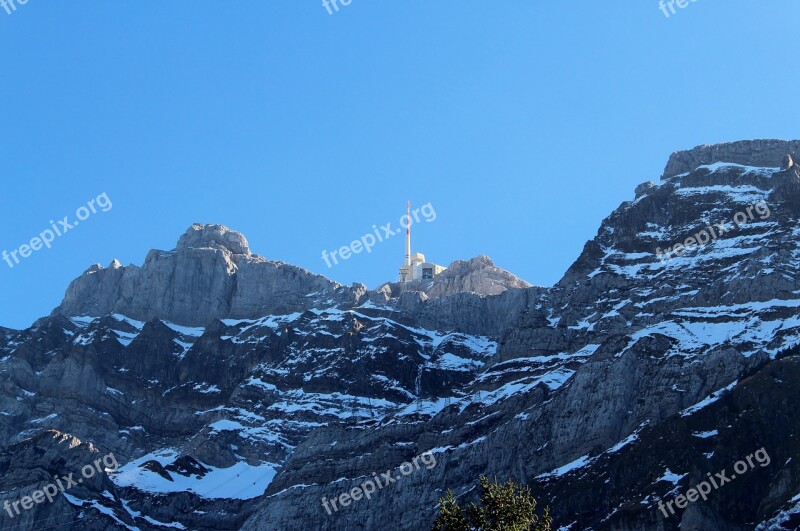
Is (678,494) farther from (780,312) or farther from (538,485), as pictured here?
(780,312)

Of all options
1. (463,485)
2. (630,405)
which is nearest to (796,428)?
(630,405)

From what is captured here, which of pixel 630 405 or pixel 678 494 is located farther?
pixel 630 405

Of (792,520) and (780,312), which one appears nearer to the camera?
(792,520)

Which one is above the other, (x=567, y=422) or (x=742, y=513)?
(x=567, y=422)

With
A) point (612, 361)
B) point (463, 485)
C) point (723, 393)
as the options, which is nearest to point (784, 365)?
point (723, 393)

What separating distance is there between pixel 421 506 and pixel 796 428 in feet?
155

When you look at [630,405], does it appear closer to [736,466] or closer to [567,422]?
[567,422]

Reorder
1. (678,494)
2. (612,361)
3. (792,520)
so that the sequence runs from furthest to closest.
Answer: (612,361) < (678,494) < (792,520)

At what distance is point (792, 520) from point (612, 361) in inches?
1618

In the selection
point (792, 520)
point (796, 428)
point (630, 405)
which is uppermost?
point (630, 405)

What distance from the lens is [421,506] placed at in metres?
196

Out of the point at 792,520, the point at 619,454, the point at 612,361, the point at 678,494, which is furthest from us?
the point at 612,361

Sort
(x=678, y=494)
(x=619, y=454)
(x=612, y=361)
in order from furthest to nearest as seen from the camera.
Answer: (x=612, y=361) < (x=619, y=454) < (x=678, y=494)

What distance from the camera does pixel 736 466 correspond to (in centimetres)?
16962
